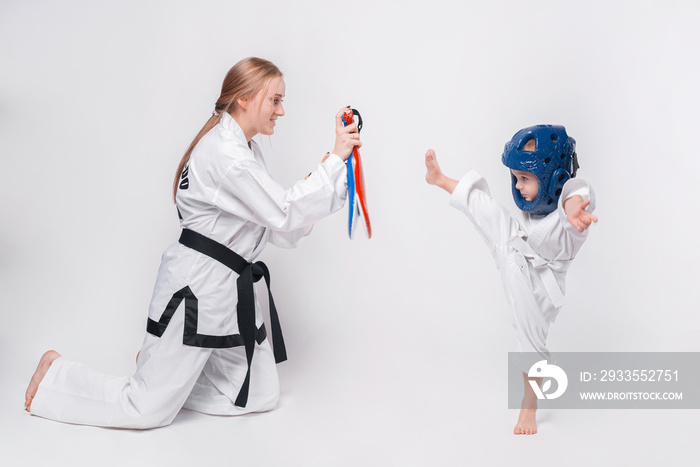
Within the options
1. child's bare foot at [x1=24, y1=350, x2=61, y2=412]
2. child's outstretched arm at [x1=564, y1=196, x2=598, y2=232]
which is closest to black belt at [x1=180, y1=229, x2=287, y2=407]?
child's bare foot at [x1=24, y1=350, x2=61, y2=412]

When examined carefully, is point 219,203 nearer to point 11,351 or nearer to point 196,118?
point 196,118

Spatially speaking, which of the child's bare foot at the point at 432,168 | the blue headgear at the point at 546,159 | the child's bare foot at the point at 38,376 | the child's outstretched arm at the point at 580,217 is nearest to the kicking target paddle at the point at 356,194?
the child's bare foot at the point at 432,168

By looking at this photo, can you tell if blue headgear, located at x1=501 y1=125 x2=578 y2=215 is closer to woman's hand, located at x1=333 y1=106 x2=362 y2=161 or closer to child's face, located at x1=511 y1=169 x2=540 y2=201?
child's face, located at x1=511 y1=169 x2=540 y2=201

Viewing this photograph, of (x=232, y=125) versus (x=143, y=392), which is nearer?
(x=143, y=392)

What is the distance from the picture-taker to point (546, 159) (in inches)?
110

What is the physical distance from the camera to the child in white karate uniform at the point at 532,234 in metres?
2.81

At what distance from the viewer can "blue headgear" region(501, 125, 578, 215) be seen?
2.80 meters

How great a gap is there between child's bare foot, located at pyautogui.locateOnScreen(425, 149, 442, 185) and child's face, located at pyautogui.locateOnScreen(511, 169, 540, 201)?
29 centimetres

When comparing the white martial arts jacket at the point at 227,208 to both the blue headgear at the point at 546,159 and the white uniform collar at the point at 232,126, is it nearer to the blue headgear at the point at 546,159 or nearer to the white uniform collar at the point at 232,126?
the white uniform collar at the point at 232,126

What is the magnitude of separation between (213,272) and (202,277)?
5 cm

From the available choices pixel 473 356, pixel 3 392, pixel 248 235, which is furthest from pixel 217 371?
pixel 473 356

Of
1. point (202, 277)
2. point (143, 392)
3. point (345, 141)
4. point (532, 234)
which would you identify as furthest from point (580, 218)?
point (143, 392)

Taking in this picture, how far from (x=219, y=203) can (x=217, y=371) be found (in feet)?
2.47

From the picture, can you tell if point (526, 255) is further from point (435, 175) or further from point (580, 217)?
point (435, 175)
